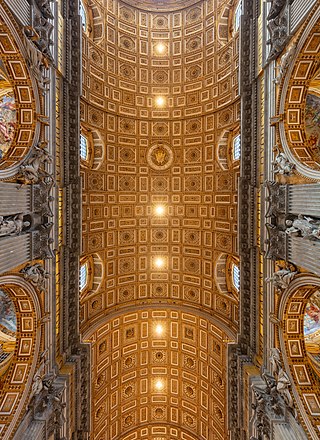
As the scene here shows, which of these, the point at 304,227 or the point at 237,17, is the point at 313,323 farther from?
the point at 237,17

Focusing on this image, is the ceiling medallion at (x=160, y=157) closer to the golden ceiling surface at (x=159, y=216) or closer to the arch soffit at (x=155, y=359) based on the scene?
the golden ceiling surface at (x=159, y=216)

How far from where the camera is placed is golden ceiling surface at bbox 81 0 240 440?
19891 millimetres

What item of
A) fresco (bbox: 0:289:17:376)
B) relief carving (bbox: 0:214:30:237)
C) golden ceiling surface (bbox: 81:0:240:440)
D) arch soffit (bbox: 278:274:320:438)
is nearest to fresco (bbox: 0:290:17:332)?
fresco (bbox: 0:289:17:376)

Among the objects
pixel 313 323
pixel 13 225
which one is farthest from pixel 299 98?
pixel 13 225

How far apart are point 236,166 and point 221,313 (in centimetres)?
1071

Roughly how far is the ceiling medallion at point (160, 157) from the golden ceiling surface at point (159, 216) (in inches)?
3.3

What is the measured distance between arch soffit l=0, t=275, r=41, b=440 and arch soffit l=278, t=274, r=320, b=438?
1220cm

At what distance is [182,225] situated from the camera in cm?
2223

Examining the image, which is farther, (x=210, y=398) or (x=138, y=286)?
(x=138, y=286)

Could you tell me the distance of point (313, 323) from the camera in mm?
15523

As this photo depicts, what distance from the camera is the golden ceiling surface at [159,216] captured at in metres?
19.9

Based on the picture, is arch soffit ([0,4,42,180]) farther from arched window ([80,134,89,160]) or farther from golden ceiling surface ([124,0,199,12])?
golden ceiling surface ([124,0,199,12])

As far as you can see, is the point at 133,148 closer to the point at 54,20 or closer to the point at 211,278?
the point at 54,20

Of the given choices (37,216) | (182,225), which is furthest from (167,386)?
(37,216)
